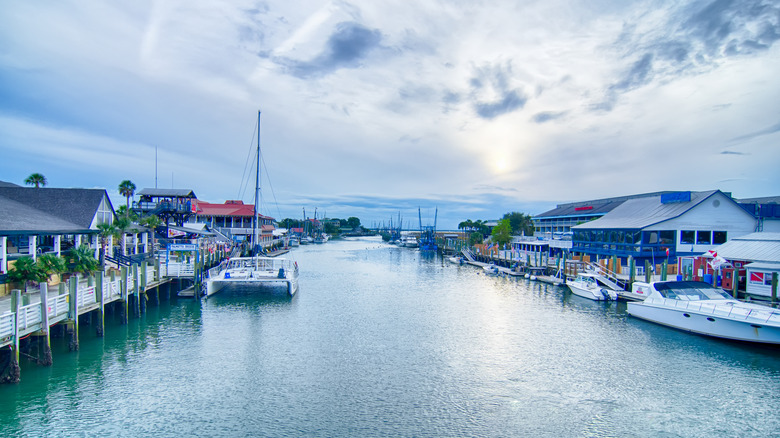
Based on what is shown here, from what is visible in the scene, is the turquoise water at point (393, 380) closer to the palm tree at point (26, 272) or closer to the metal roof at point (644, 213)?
the palm tree at point (26, 272)

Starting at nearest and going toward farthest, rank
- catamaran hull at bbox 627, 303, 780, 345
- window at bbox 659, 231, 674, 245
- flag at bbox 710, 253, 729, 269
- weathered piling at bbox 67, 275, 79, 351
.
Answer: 1. weathered piling at bbox 67, 275, 79, 351
2. catamaran hull at bbox 627, 303, 780, 345
3. flag at bbox 710, 253, 729, 269
4. window at bbox 659, 231, 674, 245

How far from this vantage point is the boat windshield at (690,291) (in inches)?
1075

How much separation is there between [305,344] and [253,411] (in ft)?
28.7

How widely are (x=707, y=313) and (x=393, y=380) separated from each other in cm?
1970

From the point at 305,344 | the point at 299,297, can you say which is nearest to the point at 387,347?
the point at 305,344

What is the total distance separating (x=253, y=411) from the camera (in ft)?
52.8

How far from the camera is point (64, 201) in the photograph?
34.3m

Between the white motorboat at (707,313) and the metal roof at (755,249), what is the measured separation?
23.7 ft

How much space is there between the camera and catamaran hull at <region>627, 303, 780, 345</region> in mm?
22875

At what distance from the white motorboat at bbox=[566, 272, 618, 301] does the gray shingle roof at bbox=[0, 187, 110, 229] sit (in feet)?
139

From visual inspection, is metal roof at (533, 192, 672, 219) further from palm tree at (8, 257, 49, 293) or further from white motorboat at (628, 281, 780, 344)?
palm tree at (8, 257, 49, 293)

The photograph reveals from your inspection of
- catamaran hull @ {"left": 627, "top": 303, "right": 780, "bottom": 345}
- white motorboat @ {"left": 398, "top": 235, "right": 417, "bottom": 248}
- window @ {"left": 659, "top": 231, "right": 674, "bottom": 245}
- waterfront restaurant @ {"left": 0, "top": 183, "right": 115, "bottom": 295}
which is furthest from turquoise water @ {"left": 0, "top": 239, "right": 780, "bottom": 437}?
white motorboat @ {"left": 398, "top": 235, "right": 417, "bottom": 248}

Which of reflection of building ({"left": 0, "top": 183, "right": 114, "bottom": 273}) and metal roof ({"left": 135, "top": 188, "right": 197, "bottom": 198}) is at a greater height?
metal roof ({"left": 135, "top": 188, "right": 197, "bottom": 198})

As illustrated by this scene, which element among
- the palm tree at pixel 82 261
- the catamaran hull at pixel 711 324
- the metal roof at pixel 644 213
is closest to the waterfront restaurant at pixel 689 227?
the metal roof at pixel 644 213
